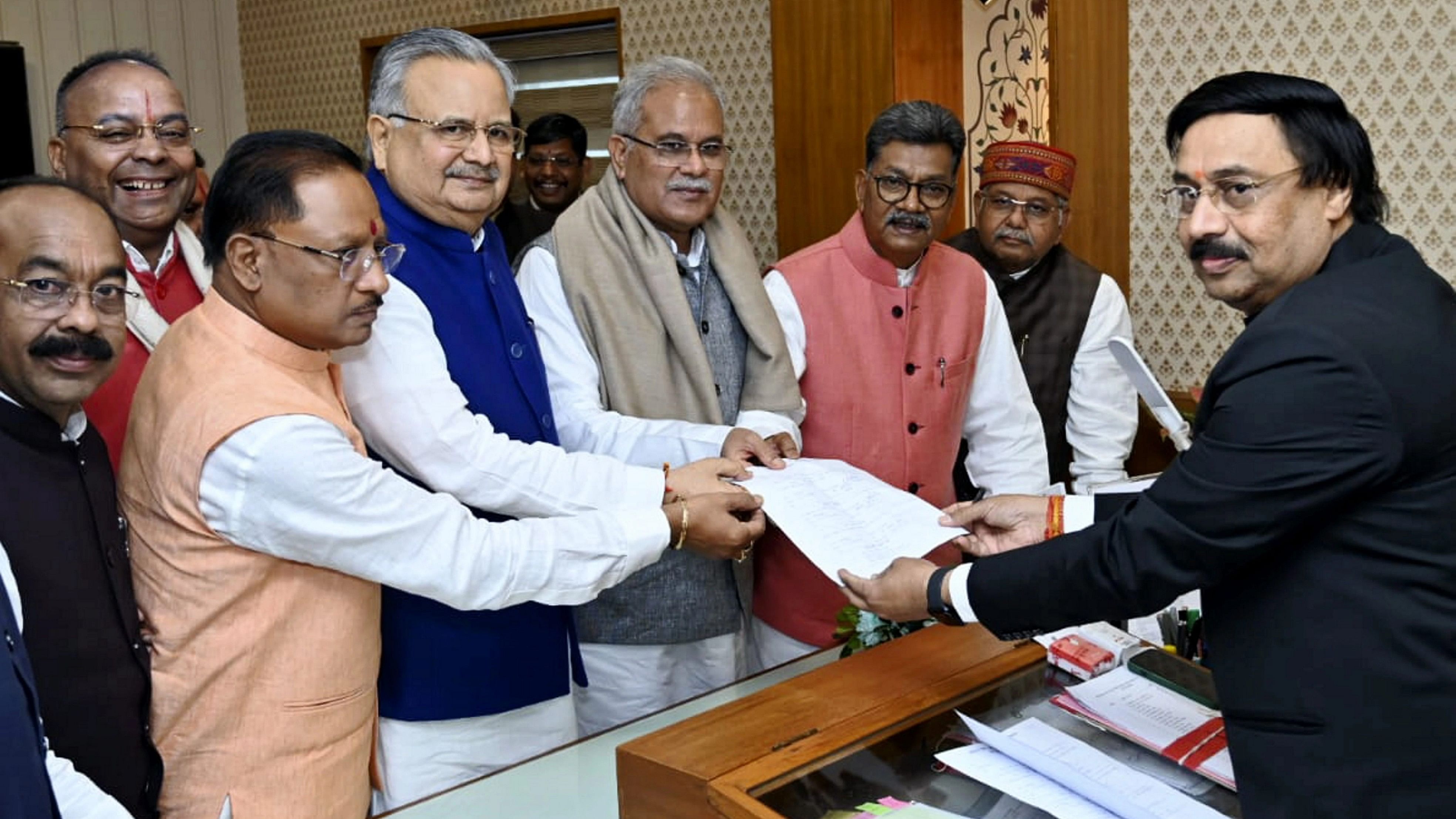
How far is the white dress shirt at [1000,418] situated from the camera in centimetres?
292

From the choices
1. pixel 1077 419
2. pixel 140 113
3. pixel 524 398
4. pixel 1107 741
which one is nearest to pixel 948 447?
pixel 1077 419

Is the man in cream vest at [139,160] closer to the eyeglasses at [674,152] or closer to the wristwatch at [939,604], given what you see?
the eyeglasses at [674,152]

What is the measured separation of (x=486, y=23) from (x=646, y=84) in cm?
459

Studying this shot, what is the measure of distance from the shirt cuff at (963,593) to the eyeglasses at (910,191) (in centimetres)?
120

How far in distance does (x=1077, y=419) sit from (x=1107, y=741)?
6.53 ft

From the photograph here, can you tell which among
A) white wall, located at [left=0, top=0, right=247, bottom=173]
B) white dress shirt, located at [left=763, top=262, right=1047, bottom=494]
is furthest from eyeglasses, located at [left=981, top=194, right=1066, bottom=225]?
white wall, located at [left=0, top=0, right=247, bottom=173]

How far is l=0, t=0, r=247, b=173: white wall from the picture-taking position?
6.93 metres

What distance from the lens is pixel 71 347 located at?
1.60 m

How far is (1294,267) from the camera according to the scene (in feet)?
5.28

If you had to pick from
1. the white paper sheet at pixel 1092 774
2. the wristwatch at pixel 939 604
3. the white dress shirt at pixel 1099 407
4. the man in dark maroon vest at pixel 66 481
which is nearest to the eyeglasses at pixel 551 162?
the white dress shirt at pixel 1099 407

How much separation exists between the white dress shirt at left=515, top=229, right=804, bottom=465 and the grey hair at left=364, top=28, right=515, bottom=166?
0.44 m

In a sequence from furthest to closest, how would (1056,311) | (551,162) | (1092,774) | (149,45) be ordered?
A: (149,45) < (551,162) < (1056,311) < (1092,774)

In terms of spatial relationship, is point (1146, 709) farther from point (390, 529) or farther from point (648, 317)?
point (648, 317)

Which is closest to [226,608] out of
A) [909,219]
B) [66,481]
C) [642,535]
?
[66,481]
